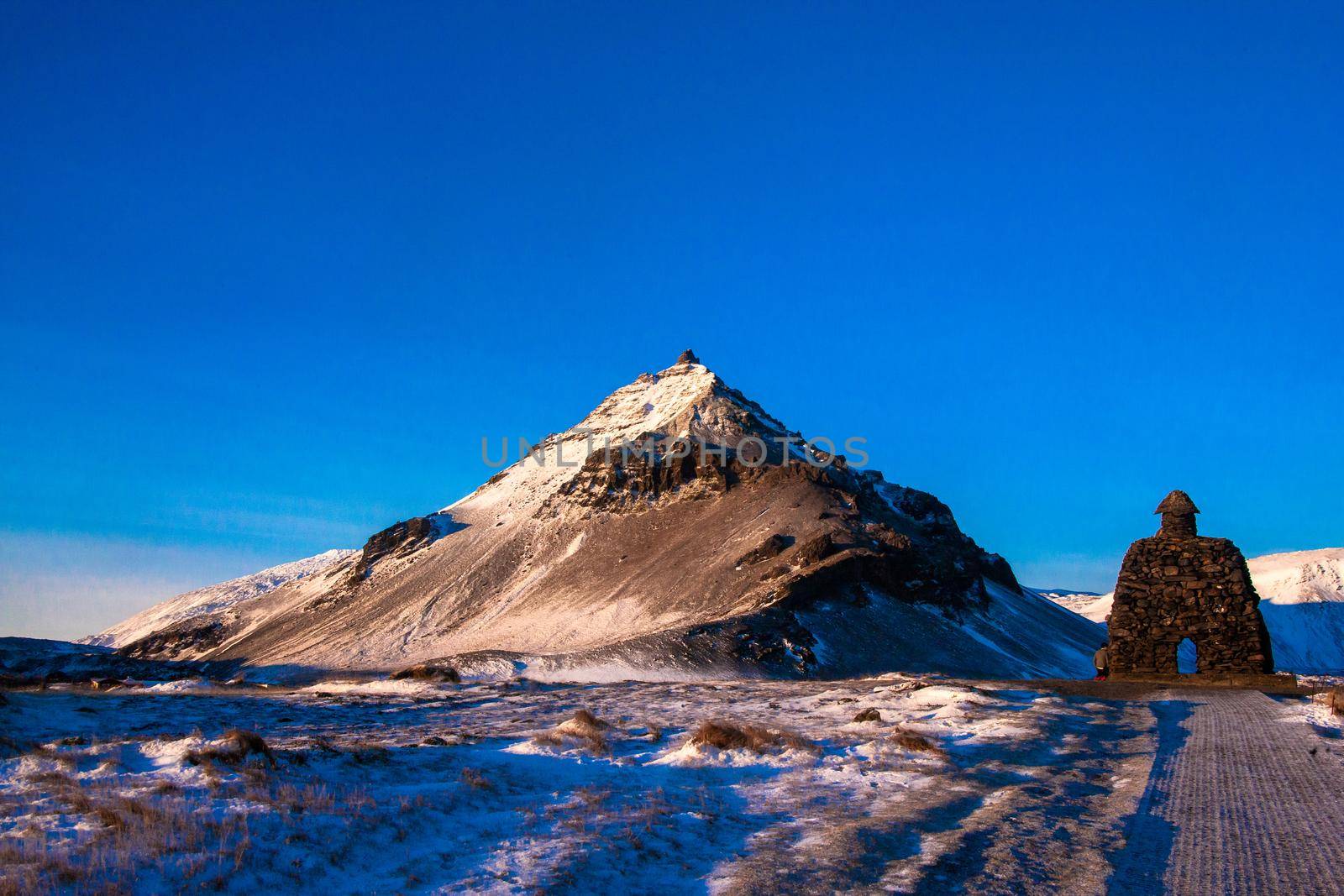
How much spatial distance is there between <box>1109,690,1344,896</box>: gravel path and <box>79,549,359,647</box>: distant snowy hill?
118 meters

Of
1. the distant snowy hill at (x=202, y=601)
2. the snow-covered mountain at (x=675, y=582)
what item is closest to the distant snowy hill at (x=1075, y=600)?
the snow-covered mountain at (x=675, y=582)

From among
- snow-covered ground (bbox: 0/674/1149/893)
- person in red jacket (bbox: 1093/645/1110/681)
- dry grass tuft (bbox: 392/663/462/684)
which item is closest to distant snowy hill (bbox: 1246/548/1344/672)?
person in red jacket (bbox: 1093/645/1110/681)

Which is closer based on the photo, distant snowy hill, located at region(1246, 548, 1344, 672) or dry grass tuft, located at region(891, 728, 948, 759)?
dry grass tuft, located at region(891, 728, 948, 759)

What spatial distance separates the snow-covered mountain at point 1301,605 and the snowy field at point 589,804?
4064 inches

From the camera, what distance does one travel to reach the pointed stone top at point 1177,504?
27.9m

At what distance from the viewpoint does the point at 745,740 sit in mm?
13789

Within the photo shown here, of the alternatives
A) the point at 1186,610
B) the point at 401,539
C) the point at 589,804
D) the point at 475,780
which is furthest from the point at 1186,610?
the point at 401,539

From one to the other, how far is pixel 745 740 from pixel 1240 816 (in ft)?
Answer: 21.8

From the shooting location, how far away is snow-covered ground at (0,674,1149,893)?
7.43 m

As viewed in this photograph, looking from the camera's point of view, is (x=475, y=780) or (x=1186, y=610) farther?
(x=1186, y=610)

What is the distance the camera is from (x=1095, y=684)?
957 inches

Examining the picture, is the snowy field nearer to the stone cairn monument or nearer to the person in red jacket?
the stone cairn monument

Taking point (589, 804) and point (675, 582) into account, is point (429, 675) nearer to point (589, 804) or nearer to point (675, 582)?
point (589, 804)

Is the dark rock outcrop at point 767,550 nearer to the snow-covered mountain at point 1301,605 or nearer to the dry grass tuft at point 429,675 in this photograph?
the dry grass tuft at point 429,675
